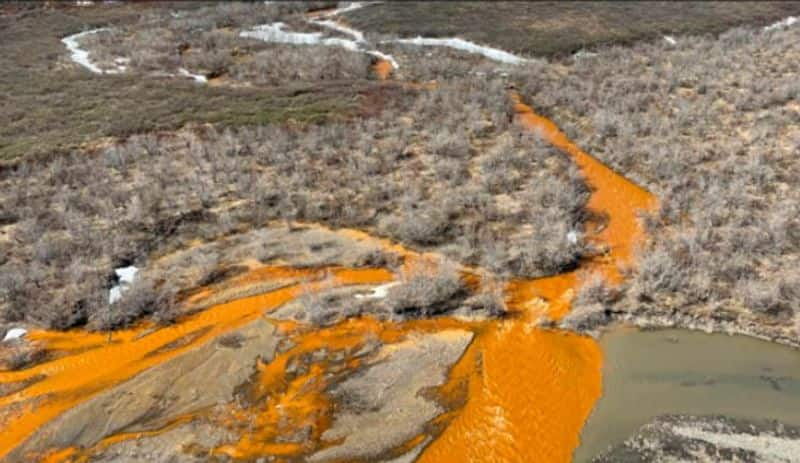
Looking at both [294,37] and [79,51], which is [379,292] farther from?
[79,51]

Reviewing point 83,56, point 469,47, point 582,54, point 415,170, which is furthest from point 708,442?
point 83,56

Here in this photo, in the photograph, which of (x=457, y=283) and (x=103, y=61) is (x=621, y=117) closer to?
(x=457, y=283)

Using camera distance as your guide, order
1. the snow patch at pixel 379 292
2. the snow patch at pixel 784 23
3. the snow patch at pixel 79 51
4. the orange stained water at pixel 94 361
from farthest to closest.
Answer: the snow patch at pixel 784 23 < the snow patch at pixel 79 51 < the snow patch at pixel 379 292 < the orange stained water at pixel 94 361

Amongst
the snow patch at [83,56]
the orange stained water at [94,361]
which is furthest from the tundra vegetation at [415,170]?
the snow patch at [83,56]

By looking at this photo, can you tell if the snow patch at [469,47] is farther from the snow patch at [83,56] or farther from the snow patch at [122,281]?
the snow patch at [122,281]

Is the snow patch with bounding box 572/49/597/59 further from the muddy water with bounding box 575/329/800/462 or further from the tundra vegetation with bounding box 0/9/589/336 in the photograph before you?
the muddy water with bounding box 575/329/800/462

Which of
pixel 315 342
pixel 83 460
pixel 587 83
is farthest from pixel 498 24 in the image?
pixel 83 460
